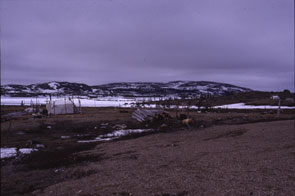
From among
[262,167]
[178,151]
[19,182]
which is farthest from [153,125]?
[262,167]

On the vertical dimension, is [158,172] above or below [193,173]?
below

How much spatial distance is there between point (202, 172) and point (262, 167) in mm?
1726

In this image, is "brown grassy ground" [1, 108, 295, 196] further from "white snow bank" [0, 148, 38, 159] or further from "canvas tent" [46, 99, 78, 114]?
"canvas tent" [46, 99, 78, 114]

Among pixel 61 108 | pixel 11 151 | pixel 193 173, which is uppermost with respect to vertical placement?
pixel 61 108

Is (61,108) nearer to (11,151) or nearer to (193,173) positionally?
(11,151)

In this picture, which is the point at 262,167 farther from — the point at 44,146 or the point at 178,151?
the point at 44,146

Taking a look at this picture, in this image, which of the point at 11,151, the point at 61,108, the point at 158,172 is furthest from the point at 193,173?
the point at 61,108

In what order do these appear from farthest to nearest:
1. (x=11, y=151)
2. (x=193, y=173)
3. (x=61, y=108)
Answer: (x=61, y=108)
(x=11, y=151)
(x=193, y=173)

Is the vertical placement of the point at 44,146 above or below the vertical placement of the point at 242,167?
below

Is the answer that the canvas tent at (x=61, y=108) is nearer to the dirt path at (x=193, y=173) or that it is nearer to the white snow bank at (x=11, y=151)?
the white snow bank at (x=11, y=151)

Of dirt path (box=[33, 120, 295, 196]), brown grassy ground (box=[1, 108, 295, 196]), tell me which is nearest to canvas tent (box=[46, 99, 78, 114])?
brown grassy ground (box=[1, 108, 295, 196])

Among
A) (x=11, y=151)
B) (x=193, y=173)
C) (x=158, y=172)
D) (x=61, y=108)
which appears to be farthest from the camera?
(x=61, y=108)

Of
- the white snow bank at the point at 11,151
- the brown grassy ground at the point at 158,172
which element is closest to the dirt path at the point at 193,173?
the brown grassy ground at the point at 158,172

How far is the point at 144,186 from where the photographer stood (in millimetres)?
6691
